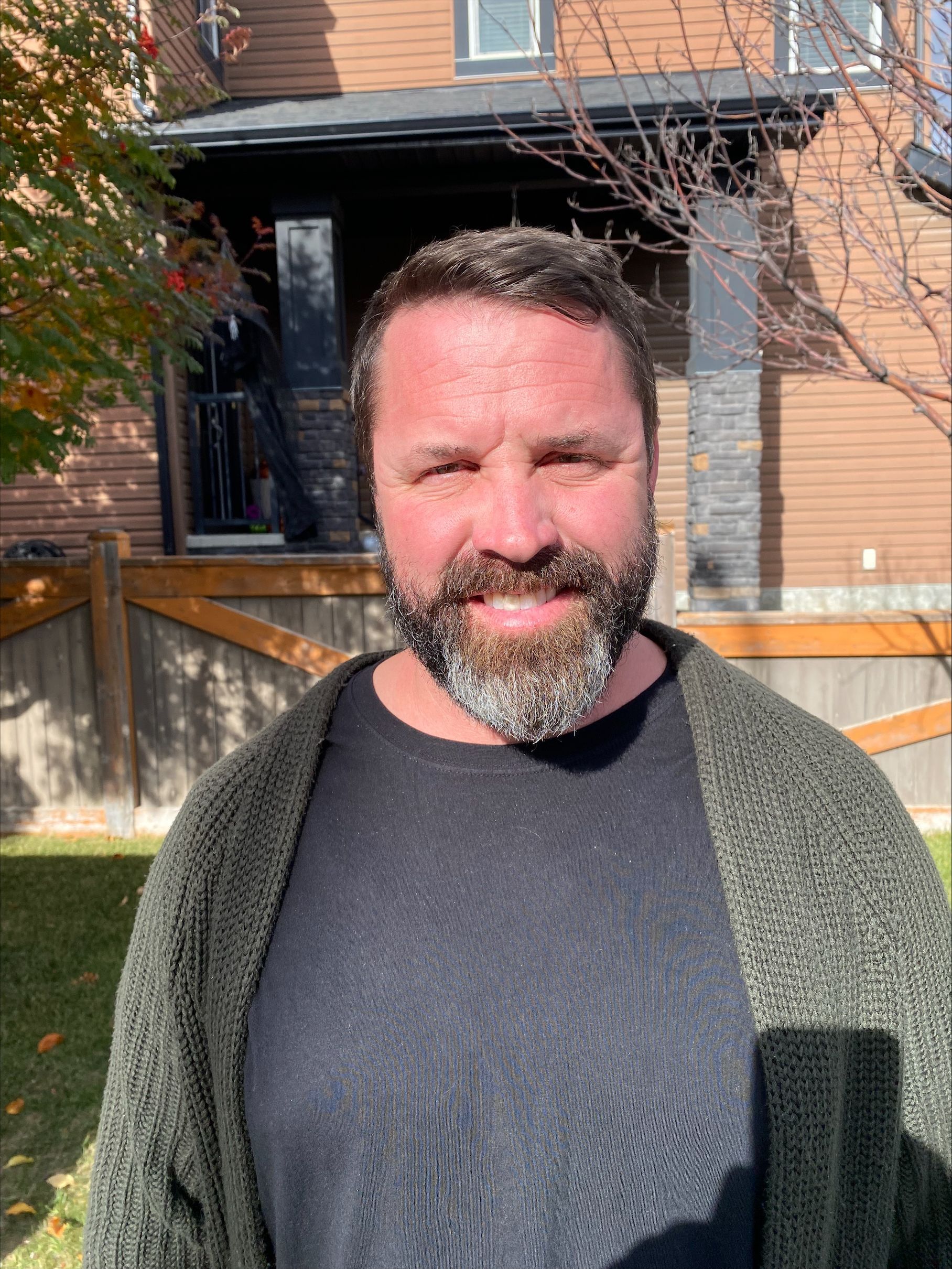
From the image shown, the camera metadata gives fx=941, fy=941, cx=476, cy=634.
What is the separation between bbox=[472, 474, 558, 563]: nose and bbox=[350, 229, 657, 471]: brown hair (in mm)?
237

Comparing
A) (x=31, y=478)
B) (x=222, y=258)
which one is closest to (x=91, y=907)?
(x=222, y=258)

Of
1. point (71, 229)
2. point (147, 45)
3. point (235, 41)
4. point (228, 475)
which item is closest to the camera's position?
point (71, 229)

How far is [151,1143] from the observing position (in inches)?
57.1

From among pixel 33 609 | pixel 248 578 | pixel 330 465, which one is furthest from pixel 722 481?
pixel 33 609

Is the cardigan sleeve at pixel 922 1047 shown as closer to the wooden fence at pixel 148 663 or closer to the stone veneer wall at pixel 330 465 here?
the wooden fence at pixel 148 663

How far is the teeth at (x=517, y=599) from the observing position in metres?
1.41

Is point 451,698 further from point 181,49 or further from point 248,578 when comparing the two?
point 181,49

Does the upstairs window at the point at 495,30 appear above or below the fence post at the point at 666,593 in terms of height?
above

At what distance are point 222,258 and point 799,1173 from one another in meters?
6.23

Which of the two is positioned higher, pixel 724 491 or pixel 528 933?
pixel 724 491

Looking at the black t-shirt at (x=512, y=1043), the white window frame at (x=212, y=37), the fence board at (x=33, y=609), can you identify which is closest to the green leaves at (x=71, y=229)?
the fence board at (x=33, y=609)

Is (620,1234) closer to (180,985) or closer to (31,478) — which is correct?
(180,985)

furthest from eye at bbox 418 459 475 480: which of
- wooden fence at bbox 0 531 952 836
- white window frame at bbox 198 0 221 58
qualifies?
white window frame at bbox 198 0 221 58

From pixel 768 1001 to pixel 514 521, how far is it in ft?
2.45
